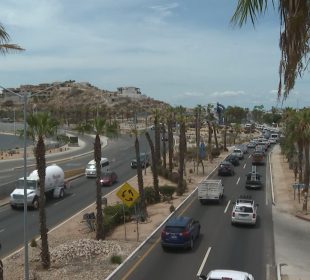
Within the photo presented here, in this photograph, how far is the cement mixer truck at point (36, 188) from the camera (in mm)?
41656

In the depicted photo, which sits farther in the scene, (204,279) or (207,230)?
(207,230)

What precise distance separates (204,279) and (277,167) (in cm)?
5696

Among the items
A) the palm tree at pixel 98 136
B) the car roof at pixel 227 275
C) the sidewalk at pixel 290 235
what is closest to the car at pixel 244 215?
the sidewalk at pixel 290 235

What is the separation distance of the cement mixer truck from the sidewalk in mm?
19298

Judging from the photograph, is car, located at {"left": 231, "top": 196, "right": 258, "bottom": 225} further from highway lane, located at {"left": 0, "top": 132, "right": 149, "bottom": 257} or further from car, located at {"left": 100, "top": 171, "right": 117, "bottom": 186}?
car, located at {"left": 100, "top": 171, "right": 117, "bottom": 186}

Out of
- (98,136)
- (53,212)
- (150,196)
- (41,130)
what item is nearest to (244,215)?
(98,136)

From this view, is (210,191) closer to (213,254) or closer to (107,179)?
(213,254)

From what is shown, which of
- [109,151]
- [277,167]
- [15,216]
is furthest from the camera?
[109,151]

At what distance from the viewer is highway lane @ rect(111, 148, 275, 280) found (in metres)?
22.5

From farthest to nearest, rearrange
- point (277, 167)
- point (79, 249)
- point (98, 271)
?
point (277, 167) → point (79, 249) → point (98, 271)

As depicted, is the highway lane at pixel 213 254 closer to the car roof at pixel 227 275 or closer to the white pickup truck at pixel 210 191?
the white pickup truck at pixel 210 191

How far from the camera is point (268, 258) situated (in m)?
25.0

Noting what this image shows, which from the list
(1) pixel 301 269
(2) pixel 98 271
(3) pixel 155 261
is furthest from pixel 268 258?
(2) pixel 98 271

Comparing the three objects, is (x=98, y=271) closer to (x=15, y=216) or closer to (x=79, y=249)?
(x=79, y=249)
